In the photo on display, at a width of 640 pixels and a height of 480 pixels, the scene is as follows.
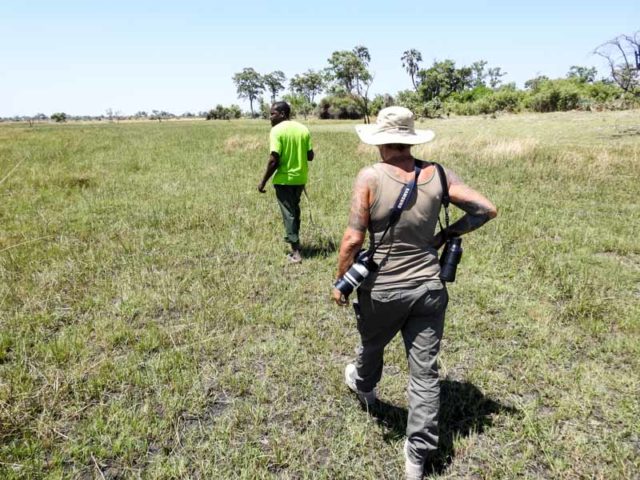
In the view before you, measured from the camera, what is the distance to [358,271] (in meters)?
2.48

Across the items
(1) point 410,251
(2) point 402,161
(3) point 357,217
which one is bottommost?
(1) point 410,251

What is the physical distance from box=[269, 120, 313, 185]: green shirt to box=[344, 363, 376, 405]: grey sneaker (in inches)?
122

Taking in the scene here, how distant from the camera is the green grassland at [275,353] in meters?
2.77

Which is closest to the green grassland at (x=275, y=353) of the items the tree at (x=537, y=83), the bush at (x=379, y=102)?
the tree at (x=537, y=83)

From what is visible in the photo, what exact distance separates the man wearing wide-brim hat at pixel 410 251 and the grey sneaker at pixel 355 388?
0.62m

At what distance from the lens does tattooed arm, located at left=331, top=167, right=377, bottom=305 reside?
2406 mm

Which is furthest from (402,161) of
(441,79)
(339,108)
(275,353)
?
(441,79)

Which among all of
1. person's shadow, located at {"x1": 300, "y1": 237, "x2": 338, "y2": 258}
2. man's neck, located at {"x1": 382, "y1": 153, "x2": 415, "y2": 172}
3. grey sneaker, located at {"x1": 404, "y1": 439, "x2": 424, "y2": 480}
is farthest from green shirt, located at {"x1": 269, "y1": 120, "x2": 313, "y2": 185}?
grey sneaker, located at {"x1": 404, "y1": 439, "x2": 424, "y2": 480}

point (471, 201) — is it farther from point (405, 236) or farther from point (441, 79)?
point (441, 79)

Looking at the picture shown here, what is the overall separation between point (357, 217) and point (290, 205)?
3.55 meters

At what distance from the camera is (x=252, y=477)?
8.54 ft

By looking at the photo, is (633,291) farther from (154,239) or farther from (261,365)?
(154,239)

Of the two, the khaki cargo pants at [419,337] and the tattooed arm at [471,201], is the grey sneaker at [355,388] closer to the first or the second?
the khaki cargo pants at [419,337]

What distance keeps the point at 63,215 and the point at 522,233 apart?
8.93 metres
